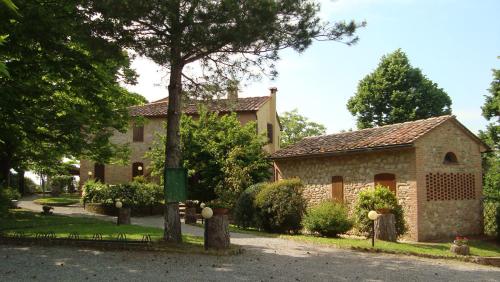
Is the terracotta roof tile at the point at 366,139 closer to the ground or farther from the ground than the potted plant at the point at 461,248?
farther from the ground

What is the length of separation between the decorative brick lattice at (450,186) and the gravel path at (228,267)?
5334mm

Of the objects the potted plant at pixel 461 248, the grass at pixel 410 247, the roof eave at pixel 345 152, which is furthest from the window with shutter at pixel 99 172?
the potted plant at pixel 461 248

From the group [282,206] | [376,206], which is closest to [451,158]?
[376,206]

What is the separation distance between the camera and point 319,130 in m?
55.9

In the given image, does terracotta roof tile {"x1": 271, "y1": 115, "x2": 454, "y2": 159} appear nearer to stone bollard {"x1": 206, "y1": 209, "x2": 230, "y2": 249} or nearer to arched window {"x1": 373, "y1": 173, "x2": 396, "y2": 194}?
arched window {"x1": 373, "y1": 173, "x2": 396, "y2": 194}

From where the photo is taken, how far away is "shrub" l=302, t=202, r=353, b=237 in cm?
1518

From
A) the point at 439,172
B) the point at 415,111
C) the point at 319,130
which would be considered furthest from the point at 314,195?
the point at 319,130

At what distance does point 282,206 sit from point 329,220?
1.84 m

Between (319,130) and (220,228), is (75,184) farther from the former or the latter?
(220,228)

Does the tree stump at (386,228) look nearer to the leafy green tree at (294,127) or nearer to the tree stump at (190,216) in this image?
the tree stump at (190,216)

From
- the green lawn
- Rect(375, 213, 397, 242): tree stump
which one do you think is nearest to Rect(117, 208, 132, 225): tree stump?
the green lawn

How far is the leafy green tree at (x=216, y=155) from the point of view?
23.5m

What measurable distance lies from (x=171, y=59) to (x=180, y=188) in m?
3.25

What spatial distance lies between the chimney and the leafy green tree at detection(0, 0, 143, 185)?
289 cm
